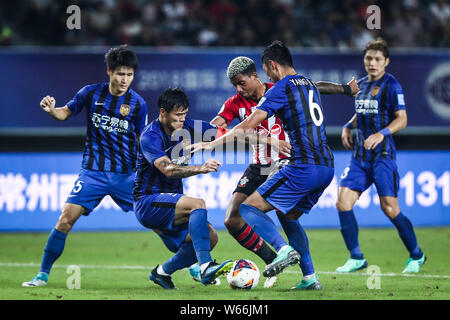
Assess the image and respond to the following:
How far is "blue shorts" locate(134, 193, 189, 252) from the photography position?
6324 millimetres

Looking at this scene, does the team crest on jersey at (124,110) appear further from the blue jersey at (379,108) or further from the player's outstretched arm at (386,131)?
the blue jersey at (379,108)

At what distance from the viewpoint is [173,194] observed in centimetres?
643

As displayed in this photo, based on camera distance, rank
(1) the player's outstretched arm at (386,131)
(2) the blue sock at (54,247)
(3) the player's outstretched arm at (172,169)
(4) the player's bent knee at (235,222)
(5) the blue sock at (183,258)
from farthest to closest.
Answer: (1) the player's outstretched arm at (386,131) → (2) the blue sock at (54,247) → (4) the player's bent knee at (235,222) → (5) the blue sock at (183,258) → (3) the player's outstretched arm at (172,169)

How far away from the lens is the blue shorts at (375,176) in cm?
798

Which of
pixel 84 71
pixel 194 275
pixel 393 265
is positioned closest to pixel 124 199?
pixel 194 275

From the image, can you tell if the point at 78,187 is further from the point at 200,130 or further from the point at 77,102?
the point at 200,130

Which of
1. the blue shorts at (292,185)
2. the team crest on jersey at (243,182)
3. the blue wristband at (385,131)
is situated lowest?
the blue shorts at (292,185)

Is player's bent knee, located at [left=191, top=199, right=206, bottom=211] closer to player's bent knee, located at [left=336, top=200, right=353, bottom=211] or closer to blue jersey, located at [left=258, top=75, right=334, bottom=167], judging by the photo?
blue jersey, located at [left=258, top=75, right=334, bottom=167]

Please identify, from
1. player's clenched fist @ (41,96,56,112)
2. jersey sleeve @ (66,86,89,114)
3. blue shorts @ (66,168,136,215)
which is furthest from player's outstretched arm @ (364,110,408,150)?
player's clenched fist @ (41,96,56,112)

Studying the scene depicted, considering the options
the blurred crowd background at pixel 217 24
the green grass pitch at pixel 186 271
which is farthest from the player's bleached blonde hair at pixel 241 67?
the blurred crowd background at pixel 217 24

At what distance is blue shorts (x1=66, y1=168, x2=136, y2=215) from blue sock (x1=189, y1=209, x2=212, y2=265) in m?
1.08

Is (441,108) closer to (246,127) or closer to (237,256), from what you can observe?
(237,256)

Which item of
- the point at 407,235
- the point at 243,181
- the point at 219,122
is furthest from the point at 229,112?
the point at 407,235

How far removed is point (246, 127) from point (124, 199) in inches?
64.2
